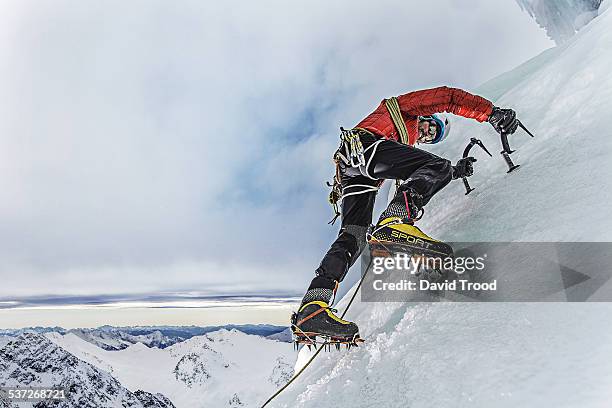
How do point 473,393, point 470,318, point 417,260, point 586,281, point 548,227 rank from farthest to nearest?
point 417,260 < point 548,227 < point 470,318 < point 586,281 < point 473,393

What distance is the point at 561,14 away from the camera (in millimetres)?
10969

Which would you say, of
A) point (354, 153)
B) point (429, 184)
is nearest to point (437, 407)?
point (429, 184)

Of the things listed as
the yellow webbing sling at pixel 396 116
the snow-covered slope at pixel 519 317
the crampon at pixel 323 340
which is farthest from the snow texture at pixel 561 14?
the crampon at pixel 323 340

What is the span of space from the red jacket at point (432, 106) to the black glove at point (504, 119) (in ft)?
0.19

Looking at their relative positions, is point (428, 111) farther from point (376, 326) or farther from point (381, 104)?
point (376, 326)

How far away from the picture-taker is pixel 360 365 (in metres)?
2.76

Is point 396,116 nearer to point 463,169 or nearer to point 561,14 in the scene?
point 463,169

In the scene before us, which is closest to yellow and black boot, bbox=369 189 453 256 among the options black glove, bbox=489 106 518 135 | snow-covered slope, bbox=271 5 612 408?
snow-covered slope, bbox=271 5 612 408

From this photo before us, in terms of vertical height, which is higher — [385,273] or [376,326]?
[385,273]

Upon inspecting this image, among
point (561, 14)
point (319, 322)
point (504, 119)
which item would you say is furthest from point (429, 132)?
point (561, 14)

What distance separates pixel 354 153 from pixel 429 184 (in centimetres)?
66

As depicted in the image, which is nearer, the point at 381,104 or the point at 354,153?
the point at 354,153

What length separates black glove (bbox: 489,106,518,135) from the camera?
377cm

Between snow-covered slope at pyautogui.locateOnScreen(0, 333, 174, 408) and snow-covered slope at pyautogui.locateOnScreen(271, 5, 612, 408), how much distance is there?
131288 mm
